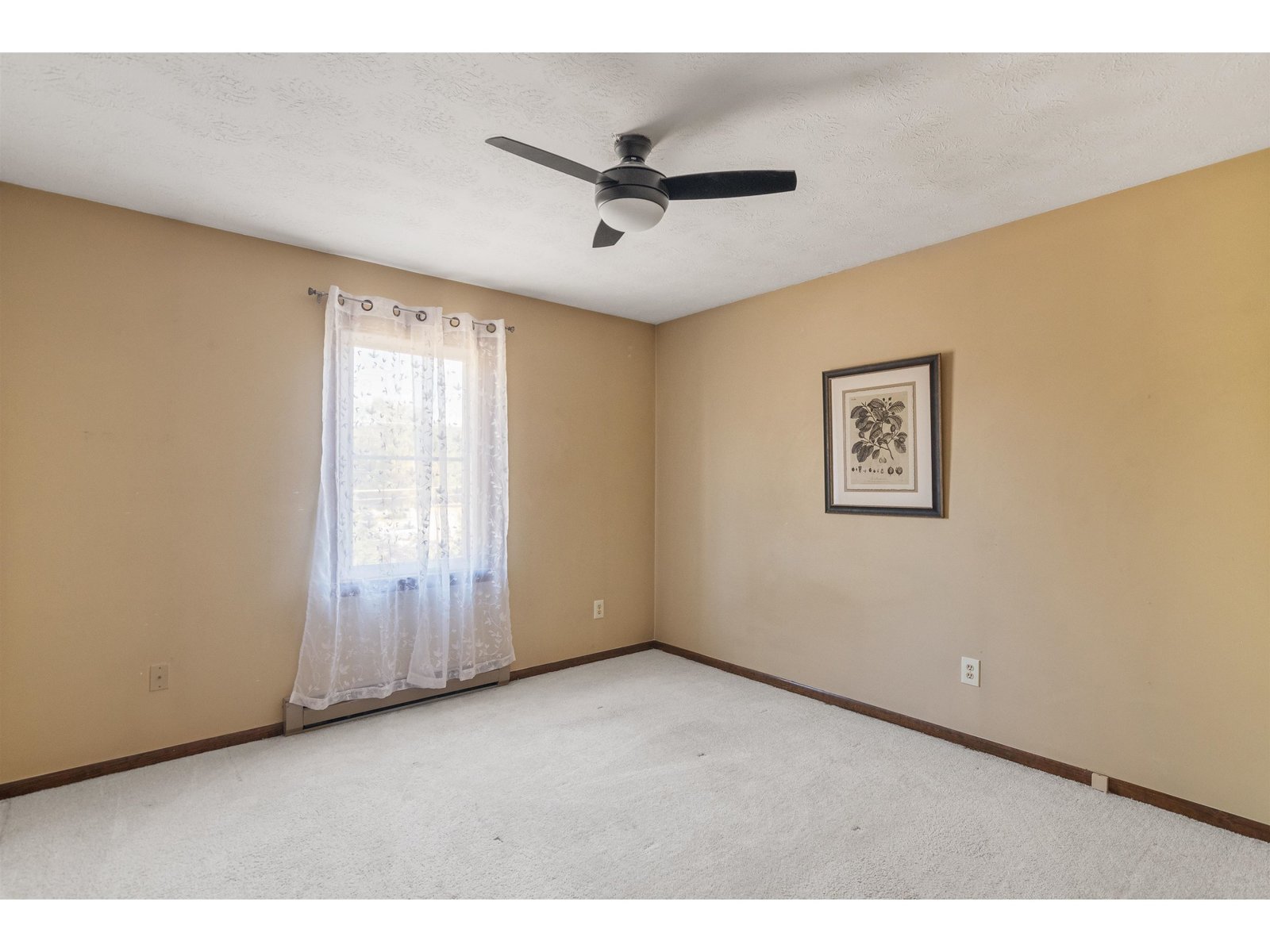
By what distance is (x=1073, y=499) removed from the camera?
104 inches

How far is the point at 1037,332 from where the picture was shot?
9.07ft

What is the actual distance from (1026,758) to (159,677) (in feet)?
A: 12.5

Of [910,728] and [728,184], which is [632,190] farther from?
[910,728]

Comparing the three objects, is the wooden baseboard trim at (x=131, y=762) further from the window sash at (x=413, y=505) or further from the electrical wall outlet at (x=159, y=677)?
the window sash at (x=413, y=505)

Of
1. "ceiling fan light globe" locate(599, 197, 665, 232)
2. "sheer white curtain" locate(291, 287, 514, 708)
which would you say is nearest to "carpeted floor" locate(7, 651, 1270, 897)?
"sheer white curtain" locate(291, 287, 514, 708)

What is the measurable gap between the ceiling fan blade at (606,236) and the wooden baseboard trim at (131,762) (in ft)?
8.98

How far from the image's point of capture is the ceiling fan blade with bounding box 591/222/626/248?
92.4 inches

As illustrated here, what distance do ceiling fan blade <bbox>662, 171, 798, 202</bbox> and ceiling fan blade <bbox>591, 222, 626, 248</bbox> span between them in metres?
0.32

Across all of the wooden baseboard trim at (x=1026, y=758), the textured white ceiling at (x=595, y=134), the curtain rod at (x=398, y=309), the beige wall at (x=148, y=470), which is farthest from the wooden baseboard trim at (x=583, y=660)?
the textured white ceiling at (x=595, y=134)

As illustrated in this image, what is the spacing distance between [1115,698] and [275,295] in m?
4.12

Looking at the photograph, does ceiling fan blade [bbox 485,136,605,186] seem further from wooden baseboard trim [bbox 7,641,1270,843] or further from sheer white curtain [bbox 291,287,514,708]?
wooden baseboard trim [bbox 7,641,1270,843]

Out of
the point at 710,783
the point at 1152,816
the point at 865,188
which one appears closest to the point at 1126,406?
the point at 865,188

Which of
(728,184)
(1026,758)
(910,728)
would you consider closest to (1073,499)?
(1026,758)
